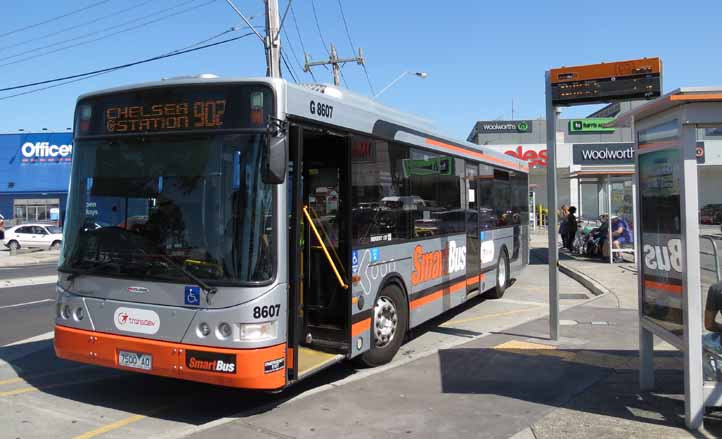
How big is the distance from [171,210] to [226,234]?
0.66m

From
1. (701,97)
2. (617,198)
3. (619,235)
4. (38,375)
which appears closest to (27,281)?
(38,375)

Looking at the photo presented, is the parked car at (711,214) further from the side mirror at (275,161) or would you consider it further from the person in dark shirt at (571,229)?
the side mirror at (275,161)

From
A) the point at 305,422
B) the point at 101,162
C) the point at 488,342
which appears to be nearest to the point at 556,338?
the point at 488,342

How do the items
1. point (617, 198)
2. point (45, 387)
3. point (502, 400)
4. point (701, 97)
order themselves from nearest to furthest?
point (701, 97), point (502, 400), point (45, 387), point (617, 198)

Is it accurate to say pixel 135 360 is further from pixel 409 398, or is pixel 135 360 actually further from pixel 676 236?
pixel 676 236

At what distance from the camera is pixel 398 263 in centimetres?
764

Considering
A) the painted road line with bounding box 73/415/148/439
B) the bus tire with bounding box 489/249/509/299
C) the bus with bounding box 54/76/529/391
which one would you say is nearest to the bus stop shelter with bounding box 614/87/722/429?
the bus with bounding box 54/76/529/391

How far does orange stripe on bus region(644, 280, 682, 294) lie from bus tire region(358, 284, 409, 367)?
2906 mm

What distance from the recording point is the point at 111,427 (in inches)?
210

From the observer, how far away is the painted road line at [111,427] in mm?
5117

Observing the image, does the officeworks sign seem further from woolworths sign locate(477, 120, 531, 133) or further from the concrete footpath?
woolworths sign locate(477, 120, 531, 133)

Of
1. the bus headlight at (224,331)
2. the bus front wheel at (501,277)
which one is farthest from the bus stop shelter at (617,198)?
the bus headlight at (224,331)

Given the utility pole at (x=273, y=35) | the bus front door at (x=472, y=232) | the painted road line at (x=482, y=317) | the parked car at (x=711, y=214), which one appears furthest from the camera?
the parked car at (x=711, y=214)

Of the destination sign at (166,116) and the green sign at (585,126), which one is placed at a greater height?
the green sign at (585,126)
